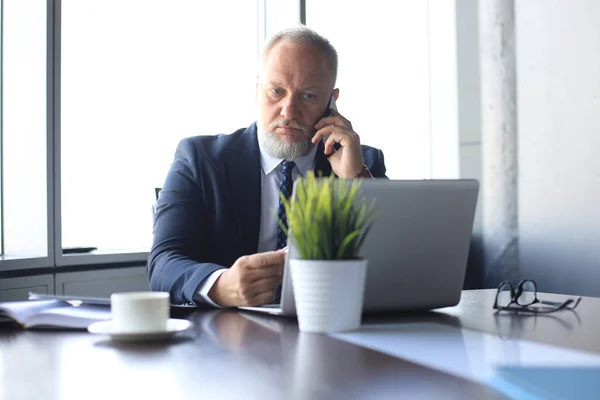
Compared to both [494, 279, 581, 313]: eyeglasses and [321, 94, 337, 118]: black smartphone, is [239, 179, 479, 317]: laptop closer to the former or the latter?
[494, 279, 581, 313]: eyeglasses

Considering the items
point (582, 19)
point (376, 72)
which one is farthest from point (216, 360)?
point (376, 72)

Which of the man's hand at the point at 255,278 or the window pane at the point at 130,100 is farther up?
the window pane at the point at 130,100

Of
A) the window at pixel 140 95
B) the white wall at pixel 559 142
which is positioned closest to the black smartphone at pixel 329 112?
the window at pixel 140 95

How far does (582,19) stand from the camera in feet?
12.0

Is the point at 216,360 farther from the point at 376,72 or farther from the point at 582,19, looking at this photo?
the point at 376,72

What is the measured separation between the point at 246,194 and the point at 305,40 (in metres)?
0.56

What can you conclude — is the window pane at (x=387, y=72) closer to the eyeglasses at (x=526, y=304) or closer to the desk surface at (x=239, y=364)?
the eyeglasses at (x=526, y=304)

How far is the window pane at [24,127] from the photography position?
3248 mm

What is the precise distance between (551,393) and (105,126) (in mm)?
3127

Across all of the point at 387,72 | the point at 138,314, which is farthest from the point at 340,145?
the point at 387,72

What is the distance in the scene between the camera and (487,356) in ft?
3.51

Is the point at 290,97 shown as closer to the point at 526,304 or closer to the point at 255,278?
the point at 255,278

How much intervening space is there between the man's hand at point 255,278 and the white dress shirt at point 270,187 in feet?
2.16

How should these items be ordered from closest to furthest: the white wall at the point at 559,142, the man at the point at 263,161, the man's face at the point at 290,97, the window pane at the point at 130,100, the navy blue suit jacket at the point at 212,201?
the navy blue suit jacket at the point at 212,201
the man at the point at 263,161
the man's face at the point at 290,97
the window pane at the point at 130,100
the white wall at the point at 559,142
